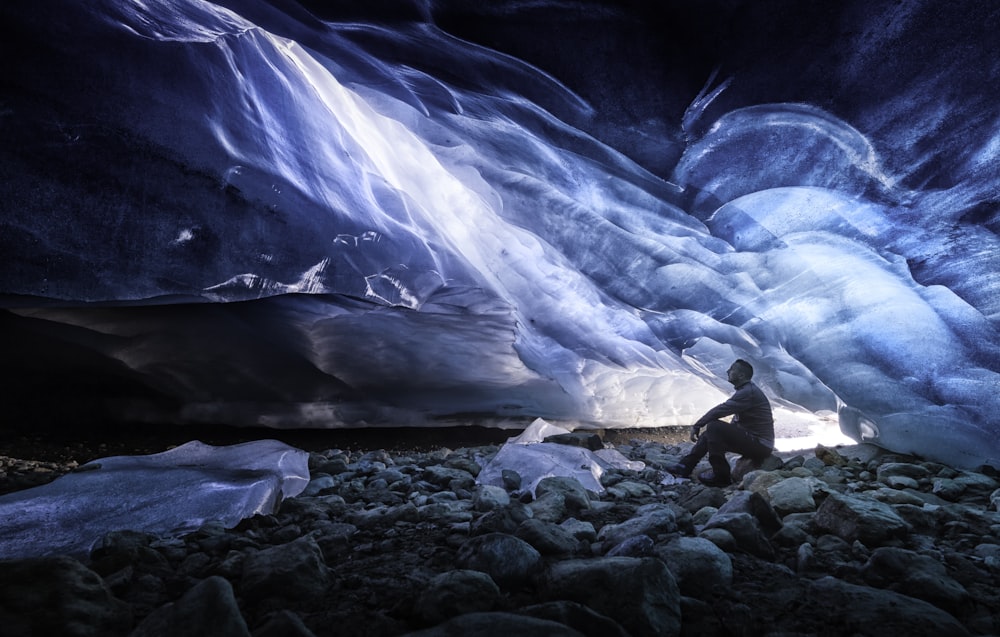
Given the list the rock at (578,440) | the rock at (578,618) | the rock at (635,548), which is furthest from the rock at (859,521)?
the rock at (578,440)

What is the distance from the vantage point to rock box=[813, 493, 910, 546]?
1.93m

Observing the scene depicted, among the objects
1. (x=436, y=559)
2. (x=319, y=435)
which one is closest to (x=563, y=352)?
(x=319, y=435)

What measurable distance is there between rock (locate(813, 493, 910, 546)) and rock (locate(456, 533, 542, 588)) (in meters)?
1.28

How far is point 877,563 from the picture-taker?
5.25 ft

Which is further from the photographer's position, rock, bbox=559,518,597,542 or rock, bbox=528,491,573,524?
rock, bbox=528,491,573,524

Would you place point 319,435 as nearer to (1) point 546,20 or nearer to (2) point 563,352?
(2) point 563,352

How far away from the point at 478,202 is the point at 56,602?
3.86 m

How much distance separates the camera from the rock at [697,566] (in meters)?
1.49

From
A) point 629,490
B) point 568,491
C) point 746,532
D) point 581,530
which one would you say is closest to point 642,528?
point 581,530

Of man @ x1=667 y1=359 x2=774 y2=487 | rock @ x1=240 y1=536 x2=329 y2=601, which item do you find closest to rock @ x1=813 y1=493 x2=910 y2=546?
man @ x1=667 y1=359 x2=774 y2=487

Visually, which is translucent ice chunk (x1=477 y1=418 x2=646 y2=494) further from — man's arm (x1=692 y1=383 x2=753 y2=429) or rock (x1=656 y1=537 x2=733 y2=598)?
rock (x1=656 y1=537 x2=733 y2=598)

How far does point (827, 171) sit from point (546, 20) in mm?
2200

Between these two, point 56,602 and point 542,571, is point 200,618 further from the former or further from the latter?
point 542,571

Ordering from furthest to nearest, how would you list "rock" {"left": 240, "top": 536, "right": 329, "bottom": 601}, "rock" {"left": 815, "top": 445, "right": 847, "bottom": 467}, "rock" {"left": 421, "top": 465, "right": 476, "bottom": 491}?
"rock" {"left": 815, "top": 445, "right": 847, "bottom": 467} < "rock" {"left": 421, "top": 465, "right": 476, "bottom": 491} < "rock" {"left": 240, "top": 536, "right": 329, "bottom": 601}
